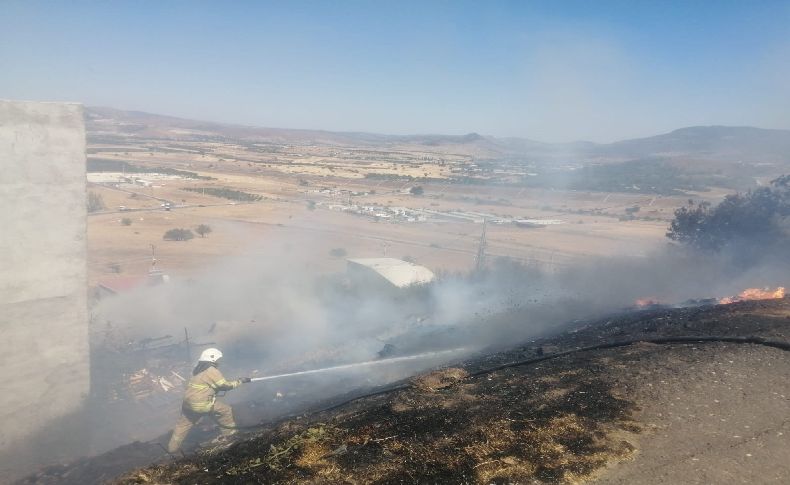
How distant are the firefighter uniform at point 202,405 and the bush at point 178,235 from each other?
22.6 meters

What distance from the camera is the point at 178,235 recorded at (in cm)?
2947

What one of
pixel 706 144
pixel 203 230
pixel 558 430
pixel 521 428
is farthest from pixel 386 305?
pixel 706 144

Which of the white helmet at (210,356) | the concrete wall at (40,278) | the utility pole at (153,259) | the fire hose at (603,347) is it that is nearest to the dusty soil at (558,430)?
the fire hose at (603,347)

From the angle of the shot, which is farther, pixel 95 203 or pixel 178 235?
pixel 95 203

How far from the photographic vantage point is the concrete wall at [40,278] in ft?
28.9

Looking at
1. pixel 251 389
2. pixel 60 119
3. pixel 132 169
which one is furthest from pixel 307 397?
pixel 132 169

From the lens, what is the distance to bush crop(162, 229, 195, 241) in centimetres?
2915

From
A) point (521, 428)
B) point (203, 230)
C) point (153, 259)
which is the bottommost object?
point (153, 259)

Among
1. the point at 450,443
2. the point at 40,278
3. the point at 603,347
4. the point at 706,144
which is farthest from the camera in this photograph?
the point at 706,144

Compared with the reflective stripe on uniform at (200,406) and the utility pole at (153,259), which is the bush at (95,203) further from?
the reflective stripe on uniform at (200,406)

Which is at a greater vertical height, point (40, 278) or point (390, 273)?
point (40, 278)

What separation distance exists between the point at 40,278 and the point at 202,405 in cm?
398

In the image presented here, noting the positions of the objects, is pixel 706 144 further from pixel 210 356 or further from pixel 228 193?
pixel 210 356

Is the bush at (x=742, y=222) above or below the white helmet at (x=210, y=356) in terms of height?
above
